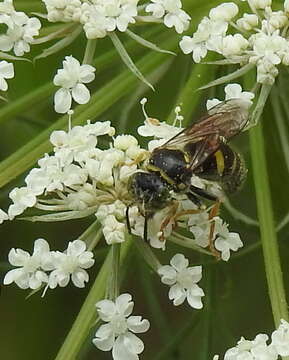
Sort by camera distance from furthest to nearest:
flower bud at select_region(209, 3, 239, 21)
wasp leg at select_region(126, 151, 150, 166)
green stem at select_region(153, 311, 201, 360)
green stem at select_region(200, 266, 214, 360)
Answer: green stem at select_region(153, 311, 201, 360) < green stem at select_region(200, 266, 214, 360) < flower bud at select_region(209, 3, 239, 21) < wasp leg at select_region(126, 151, 150, 166)

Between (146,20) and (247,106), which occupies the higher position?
(146,20)

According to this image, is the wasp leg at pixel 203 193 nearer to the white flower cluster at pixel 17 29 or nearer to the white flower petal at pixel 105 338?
the white flower petal at pixel 105 338

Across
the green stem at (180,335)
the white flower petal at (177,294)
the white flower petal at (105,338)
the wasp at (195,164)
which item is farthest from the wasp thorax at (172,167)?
the green stem at (180,335)

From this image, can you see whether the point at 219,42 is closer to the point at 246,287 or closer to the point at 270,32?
the point at 270,32

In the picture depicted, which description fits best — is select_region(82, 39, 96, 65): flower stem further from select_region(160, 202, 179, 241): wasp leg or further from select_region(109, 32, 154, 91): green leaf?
select_region(160, 202, 179, 241): wasp leg

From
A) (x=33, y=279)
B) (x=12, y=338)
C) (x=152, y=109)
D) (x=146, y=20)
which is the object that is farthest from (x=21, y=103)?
(x=12, y=338)

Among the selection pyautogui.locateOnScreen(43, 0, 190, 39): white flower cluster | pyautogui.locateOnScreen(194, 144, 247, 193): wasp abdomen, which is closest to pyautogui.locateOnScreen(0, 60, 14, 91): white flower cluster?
pyautogui.locateOnScreen(43, 0, 190, 39): white flower cluster

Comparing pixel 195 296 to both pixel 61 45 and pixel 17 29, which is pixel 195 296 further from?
pixel 17 29
